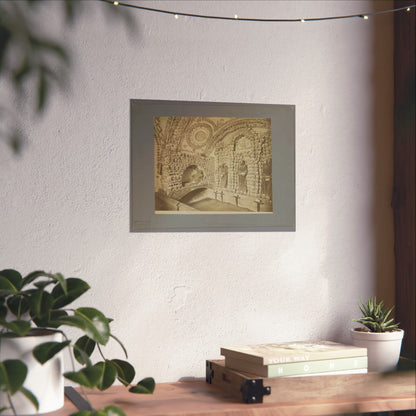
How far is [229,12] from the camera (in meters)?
2.08

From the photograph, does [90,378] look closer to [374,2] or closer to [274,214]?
[274,214]

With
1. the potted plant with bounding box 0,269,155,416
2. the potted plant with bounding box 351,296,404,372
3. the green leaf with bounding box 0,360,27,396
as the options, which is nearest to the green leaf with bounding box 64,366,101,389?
the potted plant with bounding box 0,269,155,416

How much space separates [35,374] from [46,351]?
11 centimetres

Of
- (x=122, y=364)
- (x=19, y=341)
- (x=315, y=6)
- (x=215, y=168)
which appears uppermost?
(x=315, y=6)

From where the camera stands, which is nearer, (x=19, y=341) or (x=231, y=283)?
(x=19, y=341)

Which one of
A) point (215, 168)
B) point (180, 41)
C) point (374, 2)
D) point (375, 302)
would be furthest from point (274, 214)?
point (374, 2)

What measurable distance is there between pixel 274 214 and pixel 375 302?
0.47 m

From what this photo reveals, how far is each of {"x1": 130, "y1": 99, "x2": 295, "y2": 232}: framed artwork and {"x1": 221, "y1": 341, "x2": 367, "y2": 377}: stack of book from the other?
45cm

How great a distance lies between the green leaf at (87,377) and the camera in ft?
4.50

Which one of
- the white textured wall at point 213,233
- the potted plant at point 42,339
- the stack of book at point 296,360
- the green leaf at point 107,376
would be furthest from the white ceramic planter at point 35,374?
the stack of book at point 296,360

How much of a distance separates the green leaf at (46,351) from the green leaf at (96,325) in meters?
0.07

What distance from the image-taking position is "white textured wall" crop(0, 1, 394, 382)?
1945mm

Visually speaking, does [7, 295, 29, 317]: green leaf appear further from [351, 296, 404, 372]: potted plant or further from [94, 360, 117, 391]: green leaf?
[351, 296, 404, 372]: potted plant

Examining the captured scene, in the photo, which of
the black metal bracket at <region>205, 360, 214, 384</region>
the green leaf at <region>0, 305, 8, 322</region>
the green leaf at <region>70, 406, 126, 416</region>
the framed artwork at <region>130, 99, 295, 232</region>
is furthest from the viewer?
the framed artwork at <region>130, 99, 295, 232</region>
